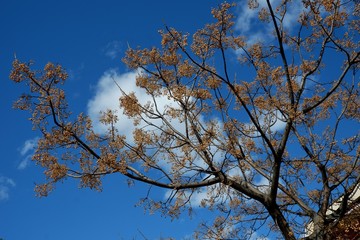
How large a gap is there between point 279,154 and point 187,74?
3784mm

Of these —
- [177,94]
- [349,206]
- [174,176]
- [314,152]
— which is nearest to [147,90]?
[177,94]

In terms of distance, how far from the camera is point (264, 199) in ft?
36.3

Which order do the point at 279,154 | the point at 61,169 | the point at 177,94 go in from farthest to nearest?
the point at 177,94, the point at 61,169, the point at 279,154

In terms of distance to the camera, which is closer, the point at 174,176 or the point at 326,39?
the point at 174,176

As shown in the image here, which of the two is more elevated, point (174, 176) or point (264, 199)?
point (174, 176)

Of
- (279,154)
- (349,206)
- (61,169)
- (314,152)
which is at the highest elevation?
(61,169)

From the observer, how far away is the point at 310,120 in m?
14.4

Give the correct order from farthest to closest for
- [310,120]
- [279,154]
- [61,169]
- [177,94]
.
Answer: [310,120], [177,94], [61,169], [279,154]

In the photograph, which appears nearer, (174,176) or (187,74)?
(174,176)

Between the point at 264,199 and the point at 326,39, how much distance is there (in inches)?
179

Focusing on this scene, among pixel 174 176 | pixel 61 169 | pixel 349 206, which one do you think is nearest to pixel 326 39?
pixel 349 206

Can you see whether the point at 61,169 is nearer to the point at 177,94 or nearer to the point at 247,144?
the point at 177,94

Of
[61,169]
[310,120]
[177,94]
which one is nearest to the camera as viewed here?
[61,169]

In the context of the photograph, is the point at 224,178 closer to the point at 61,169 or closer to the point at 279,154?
the point at 279,154
